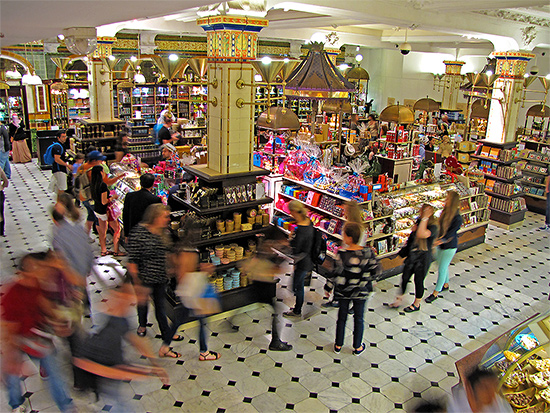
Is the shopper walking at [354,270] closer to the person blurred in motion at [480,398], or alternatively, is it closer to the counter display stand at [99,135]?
the person blurred in motion at [480,398]

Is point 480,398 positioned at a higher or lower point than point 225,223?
lower

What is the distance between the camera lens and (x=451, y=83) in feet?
62.8

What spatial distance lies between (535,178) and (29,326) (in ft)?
36.9

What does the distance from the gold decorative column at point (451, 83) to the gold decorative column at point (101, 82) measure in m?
13.4

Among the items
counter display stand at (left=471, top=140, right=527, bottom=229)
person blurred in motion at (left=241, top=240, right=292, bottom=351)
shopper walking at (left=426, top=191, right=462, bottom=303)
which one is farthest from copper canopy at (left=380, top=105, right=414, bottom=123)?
counter display stand at (left=471, top=140, right=527, bottom=229)

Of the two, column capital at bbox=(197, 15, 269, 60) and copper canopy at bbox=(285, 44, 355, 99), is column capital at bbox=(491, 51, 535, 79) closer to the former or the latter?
column capital at bbox=(197, 15, 269, 60)

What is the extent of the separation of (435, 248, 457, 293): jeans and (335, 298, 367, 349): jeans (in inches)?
78.4

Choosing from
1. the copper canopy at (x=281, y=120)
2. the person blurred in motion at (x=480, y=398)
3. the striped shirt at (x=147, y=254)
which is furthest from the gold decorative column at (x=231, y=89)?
the person blurred in motion at (x=480, y=398)

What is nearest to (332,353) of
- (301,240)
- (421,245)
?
(301,240)

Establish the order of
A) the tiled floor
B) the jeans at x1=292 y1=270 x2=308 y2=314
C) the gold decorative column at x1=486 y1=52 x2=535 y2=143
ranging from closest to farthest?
the tiled floor < the jeans at x1=292 y1=270 x2=308 y2=314 < the gold decorative column at x1=486 y1=52 x2=535 y2=143

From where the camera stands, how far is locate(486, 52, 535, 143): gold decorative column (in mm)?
10062

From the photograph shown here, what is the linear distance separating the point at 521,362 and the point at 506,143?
7.75 m

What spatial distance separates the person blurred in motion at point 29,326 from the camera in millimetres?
3697

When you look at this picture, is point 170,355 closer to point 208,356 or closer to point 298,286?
point 208,356
